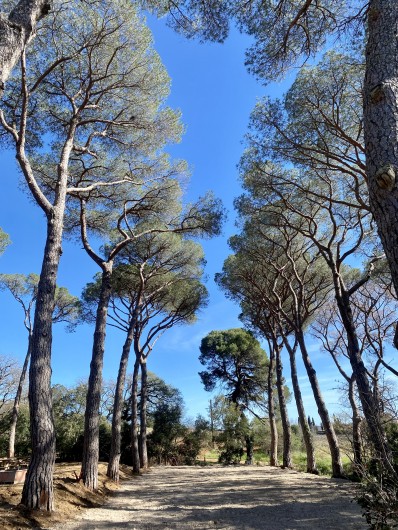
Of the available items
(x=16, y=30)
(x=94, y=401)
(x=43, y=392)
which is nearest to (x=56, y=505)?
(x=43, y=392)

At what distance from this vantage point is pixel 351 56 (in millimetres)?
6145

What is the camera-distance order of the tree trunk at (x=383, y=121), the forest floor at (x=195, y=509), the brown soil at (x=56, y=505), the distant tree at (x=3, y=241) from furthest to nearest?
the distant tree at (x=3, y=241) < the forest floor at (x=195, y=509) < the brown soil at (x=56, y=505) < the tree trunk at (x=383, y=121)

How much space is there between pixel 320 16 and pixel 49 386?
20.0 ft

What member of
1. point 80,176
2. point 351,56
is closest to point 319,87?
point 351,56

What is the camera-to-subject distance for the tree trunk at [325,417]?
26.0 ft

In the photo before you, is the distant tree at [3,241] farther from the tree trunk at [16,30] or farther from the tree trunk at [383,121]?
the tree trunk at [383,121]

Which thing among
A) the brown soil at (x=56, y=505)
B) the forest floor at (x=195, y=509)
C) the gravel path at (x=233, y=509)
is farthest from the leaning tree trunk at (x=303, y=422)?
the brown soil at (x=56, y=505)

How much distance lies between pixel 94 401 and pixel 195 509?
7.81 ft

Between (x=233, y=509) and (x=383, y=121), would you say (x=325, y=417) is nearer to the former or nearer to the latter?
(x=233, y=509)

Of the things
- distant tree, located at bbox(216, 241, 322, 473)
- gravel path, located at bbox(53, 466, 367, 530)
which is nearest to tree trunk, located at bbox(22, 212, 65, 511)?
gravel path, located at bbox(53, 466, 367, 530)

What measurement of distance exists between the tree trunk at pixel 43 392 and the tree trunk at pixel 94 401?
1.94 meters

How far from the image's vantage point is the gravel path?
3.93m

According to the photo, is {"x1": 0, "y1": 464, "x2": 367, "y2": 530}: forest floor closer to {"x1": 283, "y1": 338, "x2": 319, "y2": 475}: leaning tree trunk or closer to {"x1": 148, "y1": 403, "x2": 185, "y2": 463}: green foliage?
{"x1": 283, "y1": 338, "x2": 319, "y2": 475}: leaning tree trunk

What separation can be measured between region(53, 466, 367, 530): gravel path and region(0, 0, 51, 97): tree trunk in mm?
3996
